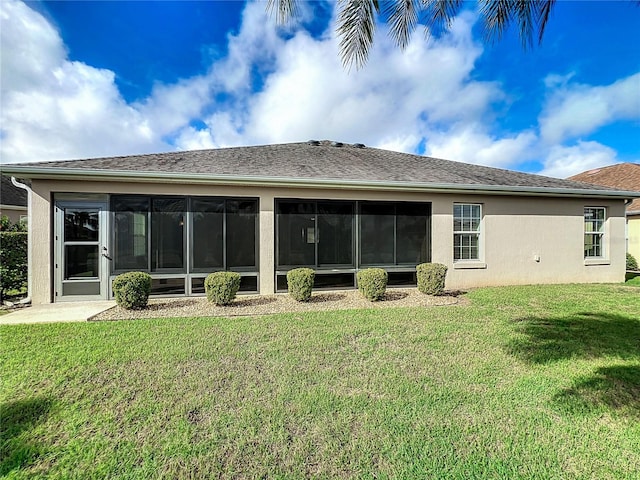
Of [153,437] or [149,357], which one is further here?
[149,357]

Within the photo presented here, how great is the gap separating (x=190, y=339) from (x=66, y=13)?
7.96 m

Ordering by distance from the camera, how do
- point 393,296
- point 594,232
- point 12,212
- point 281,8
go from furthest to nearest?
point 12,212, point 594,232, point 393,296, point 281,8

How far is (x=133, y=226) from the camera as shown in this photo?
24.8 ft

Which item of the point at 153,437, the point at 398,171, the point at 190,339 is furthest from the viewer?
the point at 398,171

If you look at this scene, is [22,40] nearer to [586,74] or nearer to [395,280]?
[395,280]

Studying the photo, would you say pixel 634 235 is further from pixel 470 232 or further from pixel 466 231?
pixel 466 231

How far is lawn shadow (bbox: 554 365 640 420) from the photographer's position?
10.2 ft

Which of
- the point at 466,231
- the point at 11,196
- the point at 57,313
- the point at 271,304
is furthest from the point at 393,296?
the point at 11,196

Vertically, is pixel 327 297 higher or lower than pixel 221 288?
lower

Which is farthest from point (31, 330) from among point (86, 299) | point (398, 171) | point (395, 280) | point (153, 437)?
point (398, 171)

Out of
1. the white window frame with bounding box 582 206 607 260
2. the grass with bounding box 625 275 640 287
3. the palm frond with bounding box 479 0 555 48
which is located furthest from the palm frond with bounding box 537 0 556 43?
the grass with bounding box 625 275 640 287

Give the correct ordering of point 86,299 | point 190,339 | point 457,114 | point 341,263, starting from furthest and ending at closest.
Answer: point 457,114 < point 341,263 < point 86,299 < point 190,339

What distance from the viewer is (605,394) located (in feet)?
11.0

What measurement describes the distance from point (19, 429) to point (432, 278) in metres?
7.83
